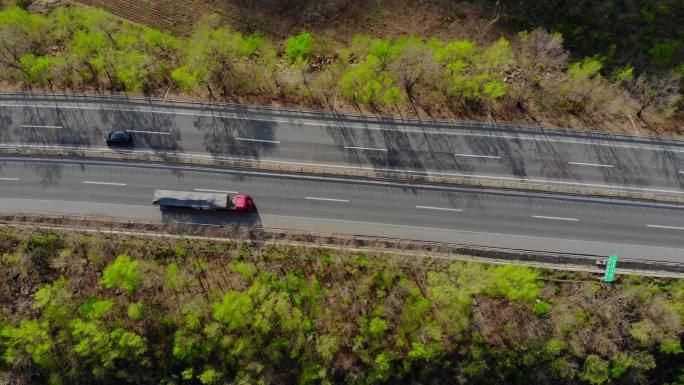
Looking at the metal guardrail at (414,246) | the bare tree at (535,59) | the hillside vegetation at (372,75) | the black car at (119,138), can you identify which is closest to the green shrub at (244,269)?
the metal guardrail at (414,246)

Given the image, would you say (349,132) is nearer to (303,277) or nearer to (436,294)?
(303,277)

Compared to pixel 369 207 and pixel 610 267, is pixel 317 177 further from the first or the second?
pixel 610 267

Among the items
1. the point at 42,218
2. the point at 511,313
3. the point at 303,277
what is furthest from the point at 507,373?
the point at 42,218

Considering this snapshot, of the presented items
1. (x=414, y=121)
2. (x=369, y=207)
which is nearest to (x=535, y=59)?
(x=414, y=121)

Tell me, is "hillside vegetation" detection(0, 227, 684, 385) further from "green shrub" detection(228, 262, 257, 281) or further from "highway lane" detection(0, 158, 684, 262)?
"highway lane" detection(0, 158, 684, 262)

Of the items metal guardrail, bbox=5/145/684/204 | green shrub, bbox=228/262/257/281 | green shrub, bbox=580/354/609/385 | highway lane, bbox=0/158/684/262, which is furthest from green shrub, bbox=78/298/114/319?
green shrub, bbox=580/354/609/385

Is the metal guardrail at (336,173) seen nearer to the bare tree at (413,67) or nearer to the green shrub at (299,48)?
the bare tree at (413,67)
